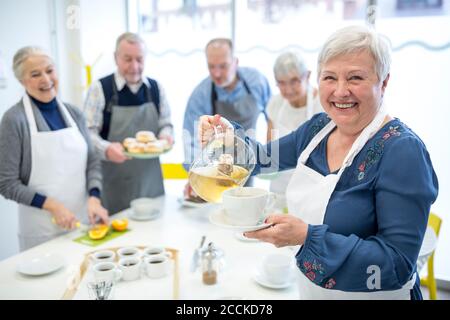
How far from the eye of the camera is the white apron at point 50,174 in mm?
1413

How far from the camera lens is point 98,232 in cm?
137

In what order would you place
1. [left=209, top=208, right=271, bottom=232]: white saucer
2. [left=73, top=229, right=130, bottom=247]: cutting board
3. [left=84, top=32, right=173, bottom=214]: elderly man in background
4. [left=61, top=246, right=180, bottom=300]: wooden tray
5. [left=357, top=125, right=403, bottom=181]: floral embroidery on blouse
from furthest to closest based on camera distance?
[left=84, top=32, right=173, bottom=214]: elderly man in background → [left=73, top=229, right=130, bottom=247]: cutting board → [left=61, top=246, right=180, bottom=300]: wooden tray → [left=357, top=125, right=403, bottom=181]: floral embroidery on blouse → [left=209, top=208, right=271, bottom=232]: white saucer

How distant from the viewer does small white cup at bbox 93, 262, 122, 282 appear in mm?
1022

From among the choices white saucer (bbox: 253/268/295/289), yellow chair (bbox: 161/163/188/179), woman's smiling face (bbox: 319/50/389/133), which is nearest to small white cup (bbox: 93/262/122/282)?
white saucer (bbox: 253/268/295/289)

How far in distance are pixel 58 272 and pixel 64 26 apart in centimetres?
117

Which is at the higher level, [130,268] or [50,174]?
[50,174]

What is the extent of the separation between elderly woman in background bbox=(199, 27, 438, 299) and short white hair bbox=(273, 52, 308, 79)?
0.84 meters

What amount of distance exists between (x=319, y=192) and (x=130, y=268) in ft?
1.93

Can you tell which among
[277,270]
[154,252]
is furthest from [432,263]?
[154,252]

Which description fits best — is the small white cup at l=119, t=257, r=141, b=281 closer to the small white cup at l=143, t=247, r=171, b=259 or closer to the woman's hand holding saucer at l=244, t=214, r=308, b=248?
A: the small white cup at l=143, t=247, r=171, b=259

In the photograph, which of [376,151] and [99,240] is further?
[99,240]

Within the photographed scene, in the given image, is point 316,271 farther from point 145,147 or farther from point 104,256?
point 145,147

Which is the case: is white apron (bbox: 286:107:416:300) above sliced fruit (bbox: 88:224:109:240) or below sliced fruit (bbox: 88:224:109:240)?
above
